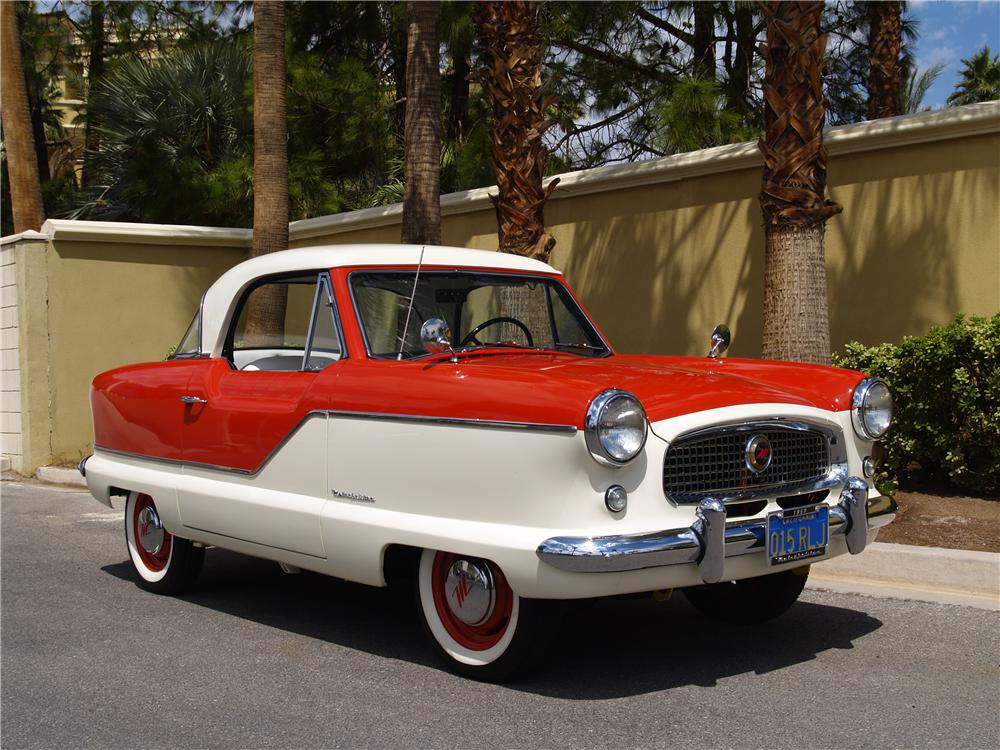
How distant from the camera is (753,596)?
18.0 ft

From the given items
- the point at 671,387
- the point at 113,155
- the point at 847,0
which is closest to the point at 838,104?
the point at 847,0

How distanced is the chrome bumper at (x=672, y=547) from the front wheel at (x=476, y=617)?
1.42 ft

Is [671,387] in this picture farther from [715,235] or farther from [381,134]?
[381,134]

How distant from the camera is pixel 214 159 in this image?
1731cm

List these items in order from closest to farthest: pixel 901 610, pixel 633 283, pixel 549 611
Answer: pixel 549 611, pixel 901 610, pixel 633 283

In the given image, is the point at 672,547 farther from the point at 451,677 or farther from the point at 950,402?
the point at 950,402

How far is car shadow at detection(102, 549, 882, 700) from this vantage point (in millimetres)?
4656

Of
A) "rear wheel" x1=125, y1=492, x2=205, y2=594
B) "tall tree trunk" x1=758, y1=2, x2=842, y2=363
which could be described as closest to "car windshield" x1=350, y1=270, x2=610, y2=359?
"rear wheel" x1=125, y1=492, x2=205, y2=594

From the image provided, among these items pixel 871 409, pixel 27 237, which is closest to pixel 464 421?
pixel 871 409

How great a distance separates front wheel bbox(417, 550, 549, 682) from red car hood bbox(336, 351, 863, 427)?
66 cm

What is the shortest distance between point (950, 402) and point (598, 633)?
3.54m

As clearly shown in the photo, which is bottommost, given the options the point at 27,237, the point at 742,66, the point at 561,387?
the point at 561,387

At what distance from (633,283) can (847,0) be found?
7.28 m

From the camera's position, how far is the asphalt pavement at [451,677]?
408 cm
